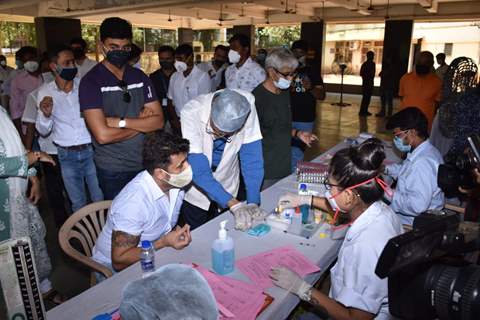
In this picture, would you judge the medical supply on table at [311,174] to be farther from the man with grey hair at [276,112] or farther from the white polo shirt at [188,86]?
the white polo shirt at [188,86]

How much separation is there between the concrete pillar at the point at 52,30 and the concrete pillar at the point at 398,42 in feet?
33.2

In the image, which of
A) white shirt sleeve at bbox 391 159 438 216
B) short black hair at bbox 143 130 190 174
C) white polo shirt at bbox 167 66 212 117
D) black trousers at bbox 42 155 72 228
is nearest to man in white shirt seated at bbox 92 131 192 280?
short black hair at bbox 143 130 190 174

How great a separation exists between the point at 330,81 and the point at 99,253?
43.8 feet

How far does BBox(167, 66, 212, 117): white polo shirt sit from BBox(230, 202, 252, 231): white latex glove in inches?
102

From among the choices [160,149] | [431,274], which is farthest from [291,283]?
[160,149]

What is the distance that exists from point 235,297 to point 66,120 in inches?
81.2

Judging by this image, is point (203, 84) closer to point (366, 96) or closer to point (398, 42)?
point (366, 96)

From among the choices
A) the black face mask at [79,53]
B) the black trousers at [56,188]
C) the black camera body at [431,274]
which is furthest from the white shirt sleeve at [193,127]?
the black face mask at [79,53]

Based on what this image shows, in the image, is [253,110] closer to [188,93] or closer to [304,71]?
[304,71]

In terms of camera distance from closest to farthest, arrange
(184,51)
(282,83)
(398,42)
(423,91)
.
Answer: (282,83), (184,51), (423,91), (398,42)

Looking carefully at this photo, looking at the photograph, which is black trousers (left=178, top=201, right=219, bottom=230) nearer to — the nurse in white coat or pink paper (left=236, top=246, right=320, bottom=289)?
the nurse in white coat

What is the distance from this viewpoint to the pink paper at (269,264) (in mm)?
1479

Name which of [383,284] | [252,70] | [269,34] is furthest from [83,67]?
[269,34]

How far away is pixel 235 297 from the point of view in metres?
1.35
